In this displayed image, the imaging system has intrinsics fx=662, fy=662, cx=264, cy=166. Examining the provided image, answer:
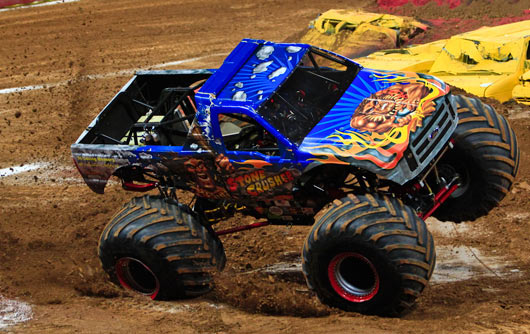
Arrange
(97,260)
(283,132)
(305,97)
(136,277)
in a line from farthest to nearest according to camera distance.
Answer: (97,260), (136,277), (305,97), (283,132)

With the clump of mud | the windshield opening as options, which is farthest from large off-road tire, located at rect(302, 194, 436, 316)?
the windshield opening

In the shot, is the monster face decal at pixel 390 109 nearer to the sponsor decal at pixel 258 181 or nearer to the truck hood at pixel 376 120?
the truck hood at pixel 376 120

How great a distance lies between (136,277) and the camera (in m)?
7.44

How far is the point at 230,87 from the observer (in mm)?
7066

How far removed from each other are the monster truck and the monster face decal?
19 millimetres

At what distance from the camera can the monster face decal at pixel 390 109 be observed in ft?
21.0

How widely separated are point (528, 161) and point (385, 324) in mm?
4481

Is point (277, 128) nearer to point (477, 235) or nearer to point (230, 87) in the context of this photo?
point (230, 87)

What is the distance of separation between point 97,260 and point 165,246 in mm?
1911

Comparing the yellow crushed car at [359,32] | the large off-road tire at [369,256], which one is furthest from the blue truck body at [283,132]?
the yellow crushed car at [359,32]

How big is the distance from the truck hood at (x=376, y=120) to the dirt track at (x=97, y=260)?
1.58 m

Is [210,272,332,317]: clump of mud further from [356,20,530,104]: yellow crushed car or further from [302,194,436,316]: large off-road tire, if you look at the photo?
[356,20,530,104]: yellow crushed car

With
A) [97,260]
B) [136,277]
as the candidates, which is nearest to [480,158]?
[136,277]

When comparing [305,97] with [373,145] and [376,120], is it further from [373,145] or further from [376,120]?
[373,145]
